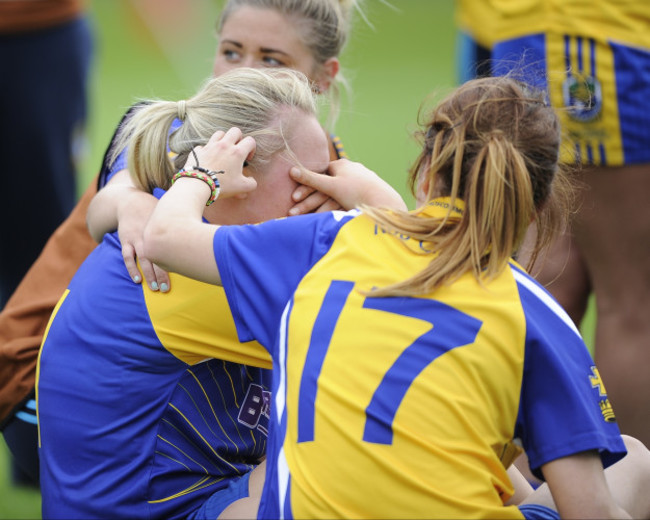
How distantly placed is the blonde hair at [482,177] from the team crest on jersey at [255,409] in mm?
641

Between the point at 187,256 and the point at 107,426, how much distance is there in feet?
1.63

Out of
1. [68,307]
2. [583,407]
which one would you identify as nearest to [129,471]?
[68,307]

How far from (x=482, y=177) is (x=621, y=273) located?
148 cm

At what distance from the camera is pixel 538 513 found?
1967 mm

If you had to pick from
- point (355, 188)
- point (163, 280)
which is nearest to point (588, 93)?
point (355, 188)

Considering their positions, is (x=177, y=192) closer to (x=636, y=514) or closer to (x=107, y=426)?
(x=107, y=426)

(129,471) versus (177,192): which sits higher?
(177,192)

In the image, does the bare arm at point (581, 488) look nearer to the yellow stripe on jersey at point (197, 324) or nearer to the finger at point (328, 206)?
the yellow stripe on jersey at point (197, 324)

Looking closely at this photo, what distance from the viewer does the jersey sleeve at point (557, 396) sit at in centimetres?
176

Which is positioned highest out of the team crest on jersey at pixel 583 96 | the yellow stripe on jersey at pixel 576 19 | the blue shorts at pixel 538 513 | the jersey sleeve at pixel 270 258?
the yellow stripe on jersey at pixel 576 19

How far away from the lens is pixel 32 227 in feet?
13.2

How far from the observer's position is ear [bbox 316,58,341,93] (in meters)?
3.43

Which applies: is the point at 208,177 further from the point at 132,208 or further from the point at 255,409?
the point at 255,409

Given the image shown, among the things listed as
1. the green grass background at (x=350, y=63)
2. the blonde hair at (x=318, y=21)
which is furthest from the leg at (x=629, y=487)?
the green grass background at (x=350, y=63)
